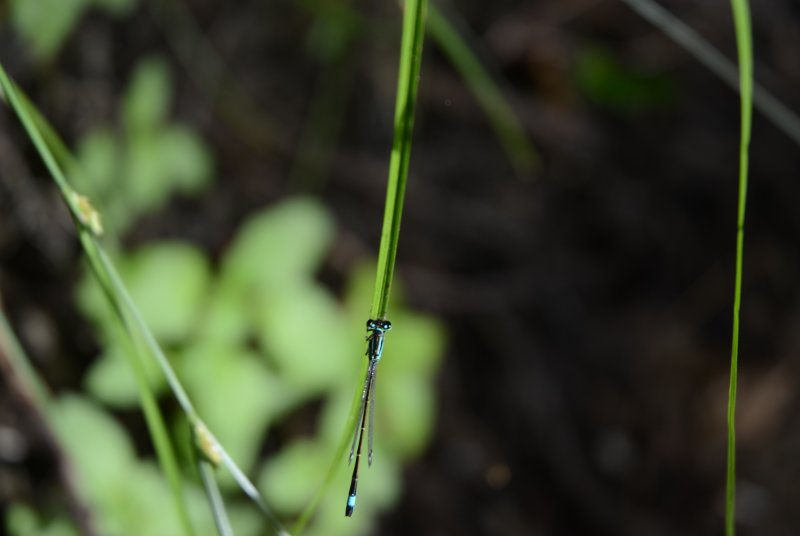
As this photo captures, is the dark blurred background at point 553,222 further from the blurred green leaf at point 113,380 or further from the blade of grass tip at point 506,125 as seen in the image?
the blurred green leaf at point 113,380

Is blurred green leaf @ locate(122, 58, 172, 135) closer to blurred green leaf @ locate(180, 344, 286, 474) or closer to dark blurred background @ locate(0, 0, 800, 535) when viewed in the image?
dark blurred background @ locate(0, 0, 800, 535)

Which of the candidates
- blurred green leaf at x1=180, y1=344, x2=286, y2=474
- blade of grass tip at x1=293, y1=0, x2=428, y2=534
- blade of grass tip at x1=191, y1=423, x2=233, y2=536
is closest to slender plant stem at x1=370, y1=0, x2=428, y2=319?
blade of grass tip at x1=293, y1=0, x2=428, y2=534

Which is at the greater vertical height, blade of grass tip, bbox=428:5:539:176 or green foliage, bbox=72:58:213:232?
blade of grass tip, bbox=428:5:539:176

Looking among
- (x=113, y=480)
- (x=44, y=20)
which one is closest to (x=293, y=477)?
(x=113, y=480)

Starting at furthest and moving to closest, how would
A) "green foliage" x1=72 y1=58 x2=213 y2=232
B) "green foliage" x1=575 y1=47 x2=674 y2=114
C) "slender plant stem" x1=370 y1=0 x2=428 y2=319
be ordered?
"green foliage" x1=575 y1=47 x2=674 y2=114 → "green foliage" x1=72 y1=58 x2=213 y2=232 → "slender plant stem" x1=370 y1=0 x2=428 y2=319

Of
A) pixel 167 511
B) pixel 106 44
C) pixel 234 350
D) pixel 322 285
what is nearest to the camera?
pixel 167 511

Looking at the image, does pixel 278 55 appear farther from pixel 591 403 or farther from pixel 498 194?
pixel 591 403

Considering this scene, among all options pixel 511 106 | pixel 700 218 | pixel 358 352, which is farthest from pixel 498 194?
pixel 358 352

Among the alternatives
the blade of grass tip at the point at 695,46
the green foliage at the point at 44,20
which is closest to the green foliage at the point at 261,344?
the green foliage at the point at 44,20
